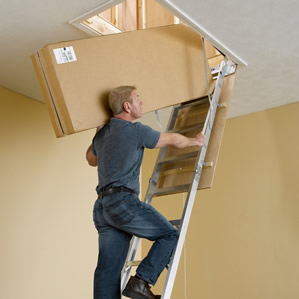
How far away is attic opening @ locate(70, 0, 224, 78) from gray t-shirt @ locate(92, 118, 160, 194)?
0.77 m

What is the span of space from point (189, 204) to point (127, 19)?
5.29 feet

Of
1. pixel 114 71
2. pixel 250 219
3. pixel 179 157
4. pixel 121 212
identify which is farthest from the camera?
pixel 250 219

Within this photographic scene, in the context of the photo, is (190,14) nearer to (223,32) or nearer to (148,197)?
(223,32)

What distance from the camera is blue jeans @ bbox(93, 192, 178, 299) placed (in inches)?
82.5

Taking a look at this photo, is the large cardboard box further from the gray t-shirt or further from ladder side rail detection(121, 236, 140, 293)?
ladder side rail detection(121, 236, 140, 293)

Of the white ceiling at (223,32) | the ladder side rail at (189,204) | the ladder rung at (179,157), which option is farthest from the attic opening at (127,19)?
the ladder rung at (179,157)

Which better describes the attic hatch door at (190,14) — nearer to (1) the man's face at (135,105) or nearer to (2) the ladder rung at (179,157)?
(1) the man's face at (135,105)

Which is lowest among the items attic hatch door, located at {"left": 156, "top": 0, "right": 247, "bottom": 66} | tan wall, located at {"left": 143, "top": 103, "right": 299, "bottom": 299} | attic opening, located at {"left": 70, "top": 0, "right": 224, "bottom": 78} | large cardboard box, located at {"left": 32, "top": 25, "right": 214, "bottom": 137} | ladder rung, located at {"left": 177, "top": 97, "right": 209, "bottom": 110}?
tan wall, located at {"left": 143, "top": 103, "right": 299, "bottom": 299}

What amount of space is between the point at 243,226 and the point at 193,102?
138 centimetres

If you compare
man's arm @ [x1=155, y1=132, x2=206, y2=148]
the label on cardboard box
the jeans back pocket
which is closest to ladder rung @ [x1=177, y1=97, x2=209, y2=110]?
man's arm @ [x1=155, y1=132, x2=206, y2=148]

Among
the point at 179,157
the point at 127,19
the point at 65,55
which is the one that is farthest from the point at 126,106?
the point at 127,19

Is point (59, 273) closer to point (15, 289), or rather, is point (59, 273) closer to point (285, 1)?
point (15, 289)

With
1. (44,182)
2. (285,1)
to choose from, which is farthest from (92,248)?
(285,1)

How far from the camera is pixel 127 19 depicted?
3285 millimetres
